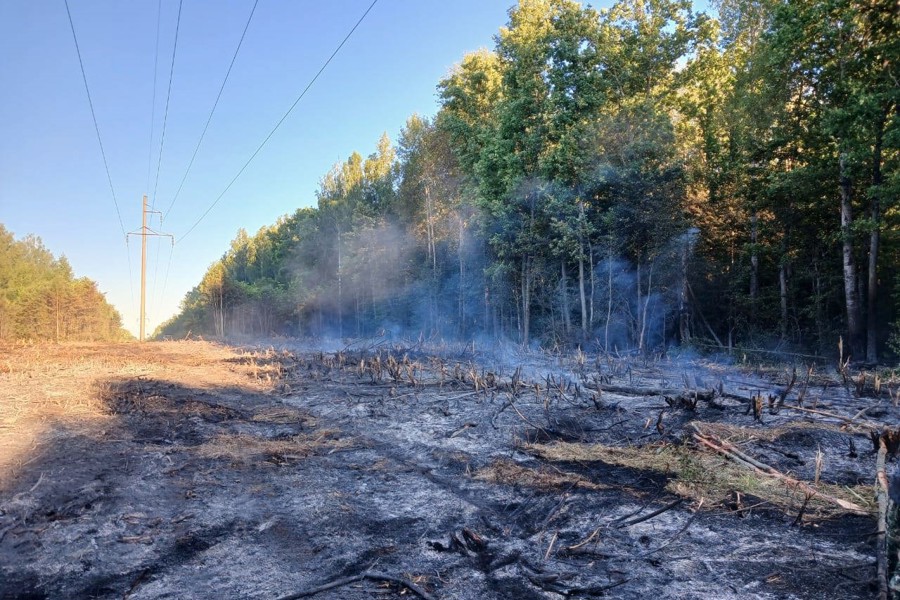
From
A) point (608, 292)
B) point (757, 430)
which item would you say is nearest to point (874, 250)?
point (608, 292)

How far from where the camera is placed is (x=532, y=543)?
14.0 feet

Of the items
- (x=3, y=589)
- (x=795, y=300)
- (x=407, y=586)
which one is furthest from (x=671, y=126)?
(x=3, y=589)

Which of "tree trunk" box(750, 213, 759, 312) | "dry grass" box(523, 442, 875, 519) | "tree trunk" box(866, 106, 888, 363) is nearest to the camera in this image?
"dry grass" box(523, 442, 875, 519)

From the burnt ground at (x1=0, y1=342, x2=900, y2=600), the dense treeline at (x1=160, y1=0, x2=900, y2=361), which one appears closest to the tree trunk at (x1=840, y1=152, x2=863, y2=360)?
the dense treeline at (x1=160, y1=0, x2=900, y2=361)

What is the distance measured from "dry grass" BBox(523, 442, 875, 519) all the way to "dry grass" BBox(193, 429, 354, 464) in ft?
9.67

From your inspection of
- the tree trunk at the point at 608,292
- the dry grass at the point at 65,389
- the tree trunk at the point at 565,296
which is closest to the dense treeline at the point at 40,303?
the dry grass at the point at 65,389

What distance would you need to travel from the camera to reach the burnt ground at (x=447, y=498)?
3689mm

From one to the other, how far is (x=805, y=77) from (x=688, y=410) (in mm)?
14319

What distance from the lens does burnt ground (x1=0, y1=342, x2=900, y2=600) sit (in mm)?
3689

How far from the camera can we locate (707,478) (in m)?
5.36

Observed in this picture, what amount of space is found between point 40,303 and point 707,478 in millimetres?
63366

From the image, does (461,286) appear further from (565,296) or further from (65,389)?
(65,389)

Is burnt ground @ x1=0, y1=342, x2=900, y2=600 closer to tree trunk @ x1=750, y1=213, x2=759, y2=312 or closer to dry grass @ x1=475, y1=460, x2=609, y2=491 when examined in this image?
dry grass @ x1=475, y1=460, x2=609, y2=491

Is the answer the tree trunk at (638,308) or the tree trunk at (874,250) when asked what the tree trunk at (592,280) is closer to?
the tree trunk at (638,308)
